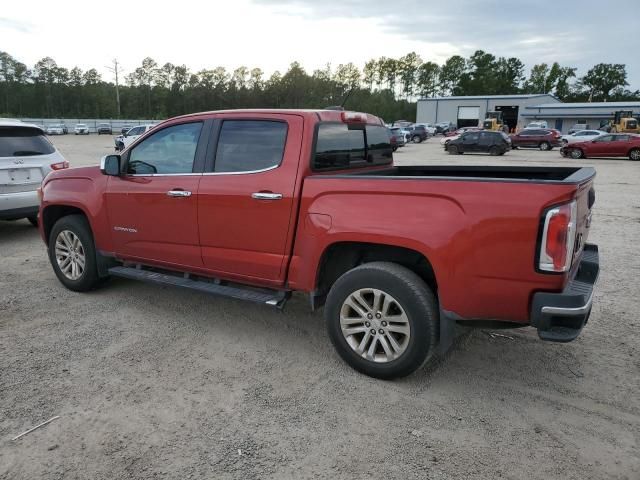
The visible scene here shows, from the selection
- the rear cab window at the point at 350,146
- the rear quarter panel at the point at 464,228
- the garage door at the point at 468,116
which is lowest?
the rear quarter panel at the point at 464,228

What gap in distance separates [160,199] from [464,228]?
2.77 meters

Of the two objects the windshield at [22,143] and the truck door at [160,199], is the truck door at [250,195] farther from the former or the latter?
the windshield at [22,143]

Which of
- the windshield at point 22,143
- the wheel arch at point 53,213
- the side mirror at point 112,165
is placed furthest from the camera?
the windshield at point 22,143

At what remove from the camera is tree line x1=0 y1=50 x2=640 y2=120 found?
332 feet

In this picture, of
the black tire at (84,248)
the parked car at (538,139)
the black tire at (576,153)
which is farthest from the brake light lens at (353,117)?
the parked car at (538,139)

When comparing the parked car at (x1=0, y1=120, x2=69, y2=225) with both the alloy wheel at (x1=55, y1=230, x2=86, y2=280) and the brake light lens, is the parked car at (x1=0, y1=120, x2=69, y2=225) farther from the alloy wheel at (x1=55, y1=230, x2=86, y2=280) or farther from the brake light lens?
the brake light lens

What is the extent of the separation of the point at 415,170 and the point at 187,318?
2.70m

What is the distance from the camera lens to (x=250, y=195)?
3947mm

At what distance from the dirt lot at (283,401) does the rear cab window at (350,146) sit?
1.50 meters

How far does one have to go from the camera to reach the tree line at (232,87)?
101312 millimetres

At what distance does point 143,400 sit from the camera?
10.9 feet

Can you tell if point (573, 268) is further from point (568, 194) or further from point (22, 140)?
point (22, 140)

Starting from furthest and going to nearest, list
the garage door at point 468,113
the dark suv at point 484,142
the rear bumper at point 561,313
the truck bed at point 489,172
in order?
1. the garage door at point 468,113
2. the dark suv at point 484,142
3. the truck bed at point 489,172
4. the rear bumper at point 561,313

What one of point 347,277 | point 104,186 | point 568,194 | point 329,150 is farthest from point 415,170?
point 104,186
